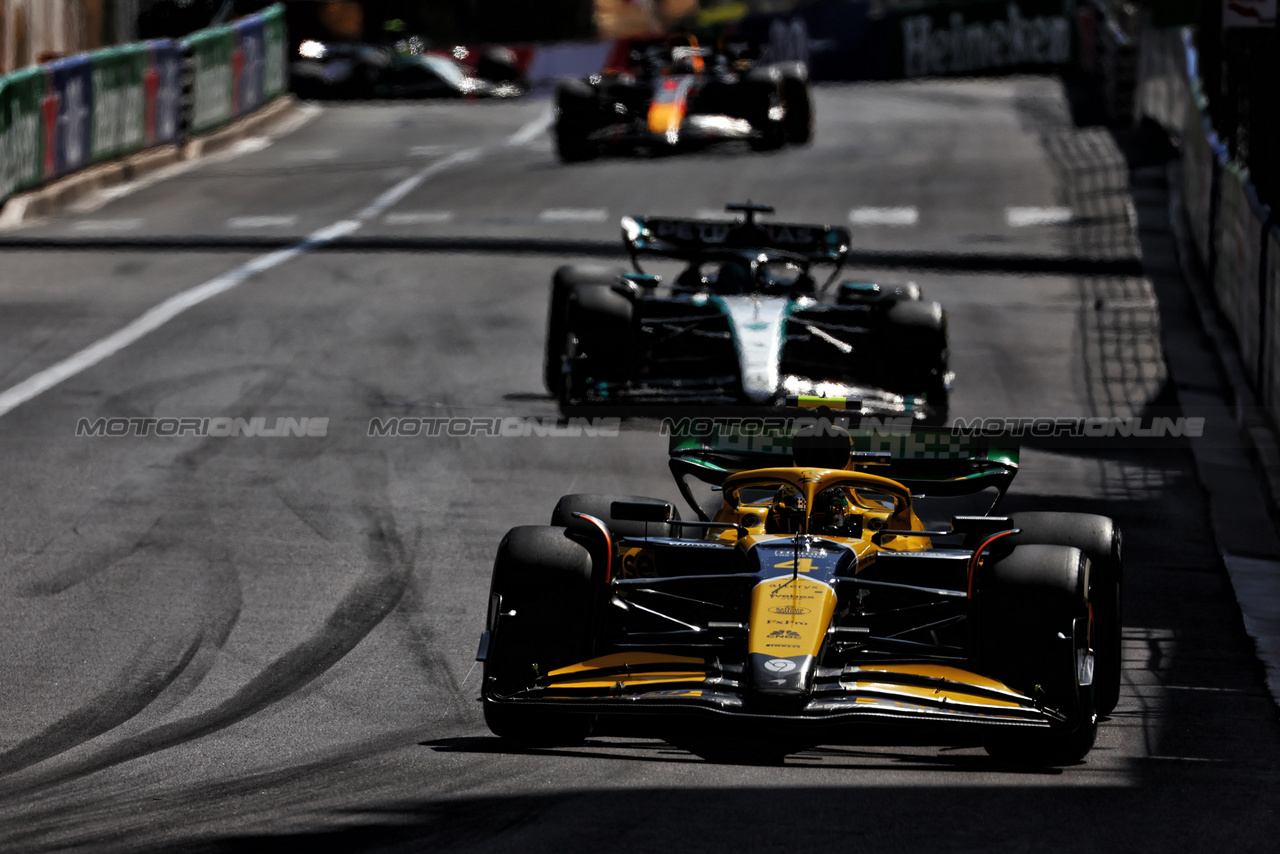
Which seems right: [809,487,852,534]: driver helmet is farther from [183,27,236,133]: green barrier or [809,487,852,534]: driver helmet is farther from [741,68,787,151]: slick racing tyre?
[183,27,236,133]: green barrier

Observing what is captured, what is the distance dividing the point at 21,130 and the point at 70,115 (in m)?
1.75

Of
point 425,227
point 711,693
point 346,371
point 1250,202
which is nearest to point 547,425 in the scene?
point 346,371

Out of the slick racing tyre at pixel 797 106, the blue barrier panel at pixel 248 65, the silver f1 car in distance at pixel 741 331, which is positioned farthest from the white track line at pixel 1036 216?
the blue barrier panel at pixel 248 65

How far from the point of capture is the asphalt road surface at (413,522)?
22.4 ft

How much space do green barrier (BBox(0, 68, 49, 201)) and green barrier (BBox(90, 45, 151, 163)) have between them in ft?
6.18

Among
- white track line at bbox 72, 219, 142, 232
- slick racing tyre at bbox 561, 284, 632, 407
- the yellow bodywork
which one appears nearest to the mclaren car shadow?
the yellow bodywork

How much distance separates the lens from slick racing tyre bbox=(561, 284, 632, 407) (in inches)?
551

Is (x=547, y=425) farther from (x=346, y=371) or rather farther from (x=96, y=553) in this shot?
(x=96, y=553)

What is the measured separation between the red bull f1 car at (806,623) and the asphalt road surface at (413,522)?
24 cm

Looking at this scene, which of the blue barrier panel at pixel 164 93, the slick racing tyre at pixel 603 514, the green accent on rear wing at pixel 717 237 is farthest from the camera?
the blue barrier panel at pixel 164 93

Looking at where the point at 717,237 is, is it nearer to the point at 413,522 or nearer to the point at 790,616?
the point at 413,522

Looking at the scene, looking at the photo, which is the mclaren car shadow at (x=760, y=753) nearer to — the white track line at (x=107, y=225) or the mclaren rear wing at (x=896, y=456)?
the mclaren rear wing at (x=896, y=456)

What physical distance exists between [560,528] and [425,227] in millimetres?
16388

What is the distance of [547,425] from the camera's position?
14.2 meters
